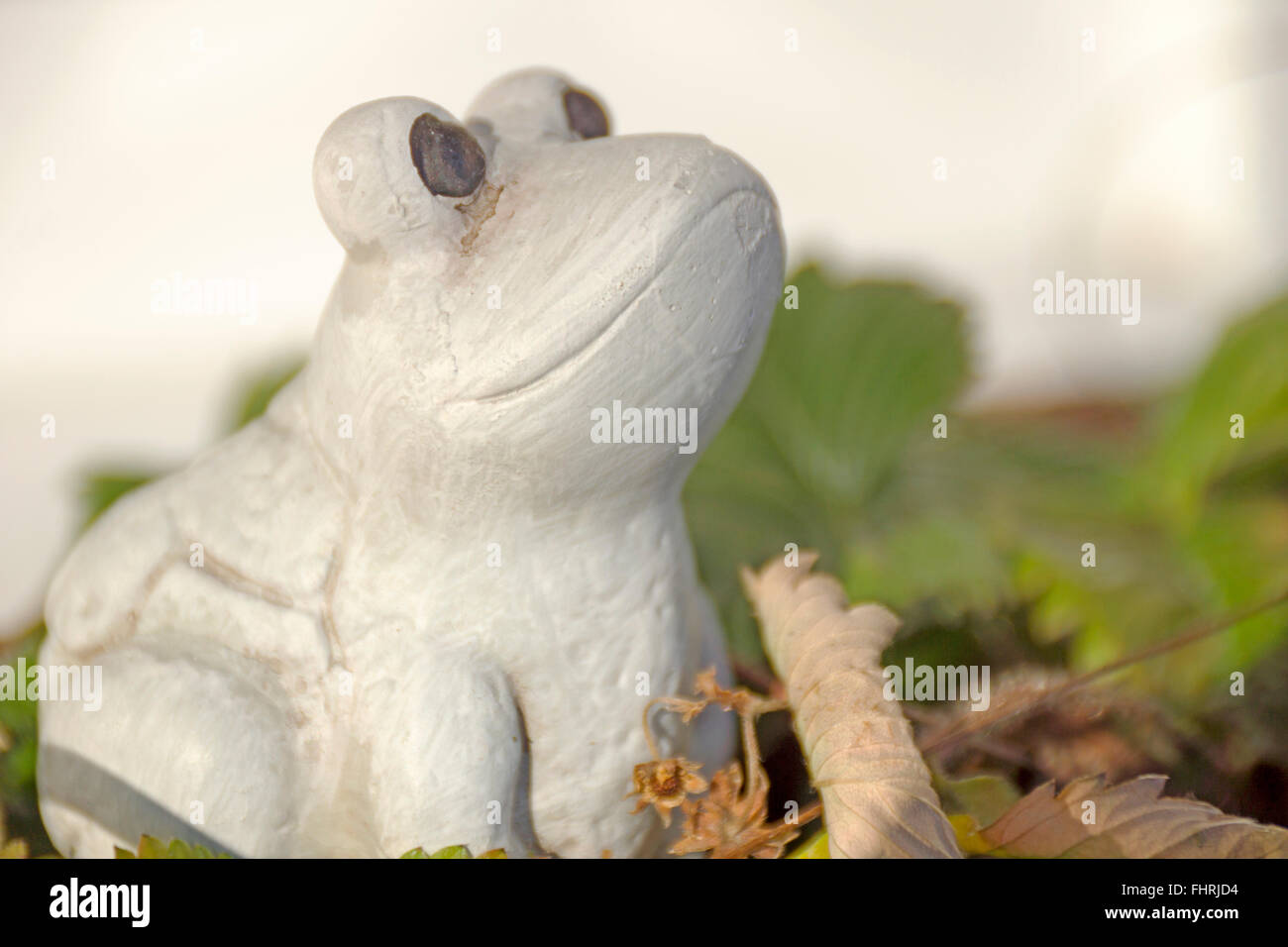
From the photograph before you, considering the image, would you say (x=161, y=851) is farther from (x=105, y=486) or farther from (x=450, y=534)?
(x=105, y=486)

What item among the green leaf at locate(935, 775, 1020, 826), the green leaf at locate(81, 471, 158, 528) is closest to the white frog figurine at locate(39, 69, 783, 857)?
the green leaf at locate(935, 775, 1020, 826)

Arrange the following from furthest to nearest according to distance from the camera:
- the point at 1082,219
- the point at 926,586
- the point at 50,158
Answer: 1. the point at 1082,219
2. the point at 50,158
3. the point at 926,586

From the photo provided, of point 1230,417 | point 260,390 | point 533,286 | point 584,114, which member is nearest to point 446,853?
point 533,286

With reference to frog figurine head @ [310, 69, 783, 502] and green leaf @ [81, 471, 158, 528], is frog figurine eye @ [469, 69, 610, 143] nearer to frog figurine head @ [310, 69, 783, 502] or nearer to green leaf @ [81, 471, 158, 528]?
frog figurine head @ [310, 69, 783, 502]
